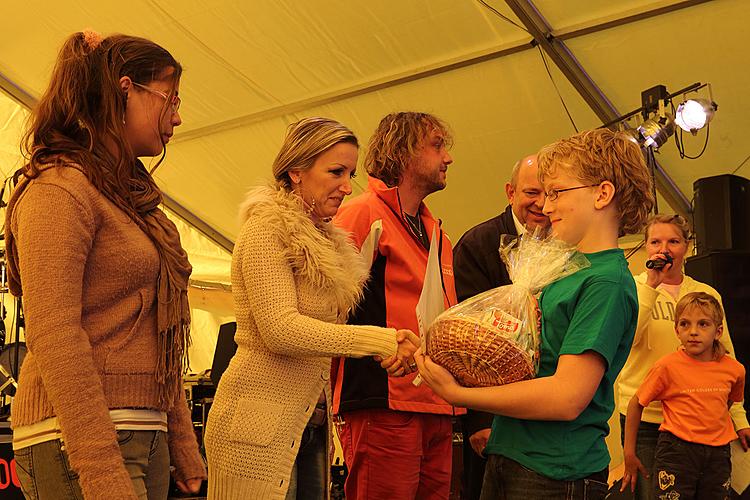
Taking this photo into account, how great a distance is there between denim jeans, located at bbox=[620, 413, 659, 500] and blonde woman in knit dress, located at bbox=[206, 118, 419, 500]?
2.31 m

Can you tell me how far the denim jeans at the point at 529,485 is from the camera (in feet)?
5.59

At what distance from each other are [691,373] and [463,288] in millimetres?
1387

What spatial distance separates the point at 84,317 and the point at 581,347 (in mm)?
904

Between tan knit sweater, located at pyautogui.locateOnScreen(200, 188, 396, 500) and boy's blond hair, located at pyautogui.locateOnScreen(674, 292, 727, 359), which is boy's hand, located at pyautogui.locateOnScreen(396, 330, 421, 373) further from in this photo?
boy's blond hair, located at pyautogui.locateOnScreen(674, 292, 727, 359)

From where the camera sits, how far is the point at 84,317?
1.48m

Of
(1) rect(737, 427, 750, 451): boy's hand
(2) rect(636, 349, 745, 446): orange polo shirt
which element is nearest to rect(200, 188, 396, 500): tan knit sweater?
(2) rect(636, 349, 745, 446): orange polo shirt

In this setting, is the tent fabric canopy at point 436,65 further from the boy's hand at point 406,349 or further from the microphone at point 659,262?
the boy's hand at point 406,349

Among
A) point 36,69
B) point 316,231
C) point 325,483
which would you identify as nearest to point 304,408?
point 325,483

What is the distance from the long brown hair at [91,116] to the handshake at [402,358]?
71cm

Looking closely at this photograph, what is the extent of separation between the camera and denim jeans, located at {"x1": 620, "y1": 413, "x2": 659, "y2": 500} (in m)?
3.97

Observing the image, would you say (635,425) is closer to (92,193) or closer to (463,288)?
(463,288)

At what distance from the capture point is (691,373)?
3938mm

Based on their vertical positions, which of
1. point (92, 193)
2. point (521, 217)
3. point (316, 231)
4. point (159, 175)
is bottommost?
point (92, 193)

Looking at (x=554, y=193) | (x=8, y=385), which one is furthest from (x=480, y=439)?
(x=8, y=385)
